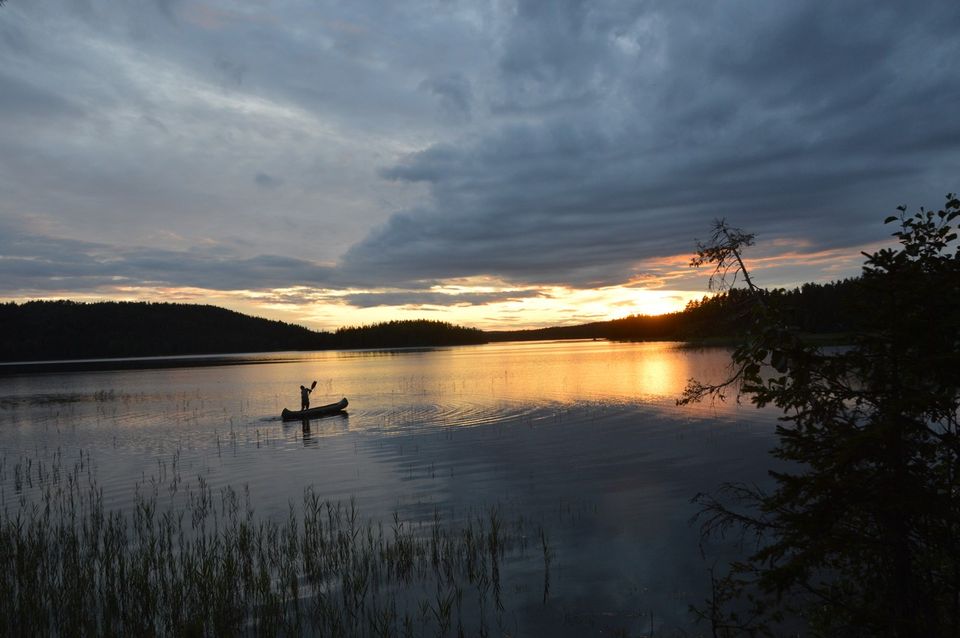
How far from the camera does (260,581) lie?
35.8 feet

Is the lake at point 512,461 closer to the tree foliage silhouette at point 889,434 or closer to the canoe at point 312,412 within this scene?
the canoe at point 312,412

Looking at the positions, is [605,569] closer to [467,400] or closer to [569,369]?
[467,400]

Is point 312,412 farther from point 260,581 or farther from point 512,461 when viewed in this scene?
point 260,581

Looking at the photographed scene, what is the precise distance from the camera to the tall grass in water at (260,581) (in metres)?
9.73

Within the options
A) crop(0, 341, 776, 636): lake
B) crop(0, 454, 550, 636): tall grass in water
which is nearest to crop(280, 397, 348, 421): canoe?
crop(0, 341, 776, 636): lake

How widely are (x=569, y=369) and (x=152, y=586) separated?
6231 centimetres

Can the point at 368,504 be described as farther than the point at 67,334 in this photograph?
No

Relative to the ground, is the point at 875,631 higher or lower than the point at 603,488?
higher

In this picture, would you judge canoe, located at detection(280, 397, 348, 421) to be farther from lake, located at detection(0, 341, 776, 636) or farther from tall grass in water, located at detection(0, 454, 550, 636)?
tall grass in water, located at detection(0, 454, 550, 636)

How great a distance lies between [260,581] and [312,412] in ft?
94.1

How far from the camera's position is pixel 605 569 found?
Answer: 12.1 m

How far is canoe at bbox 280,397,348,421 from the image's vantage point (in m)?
38.0

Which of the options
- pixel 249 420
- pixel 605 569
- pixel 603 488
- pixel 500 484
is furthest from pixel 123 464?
pixel 605 569

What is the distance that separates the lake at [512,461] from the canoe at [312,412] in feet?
2.91
